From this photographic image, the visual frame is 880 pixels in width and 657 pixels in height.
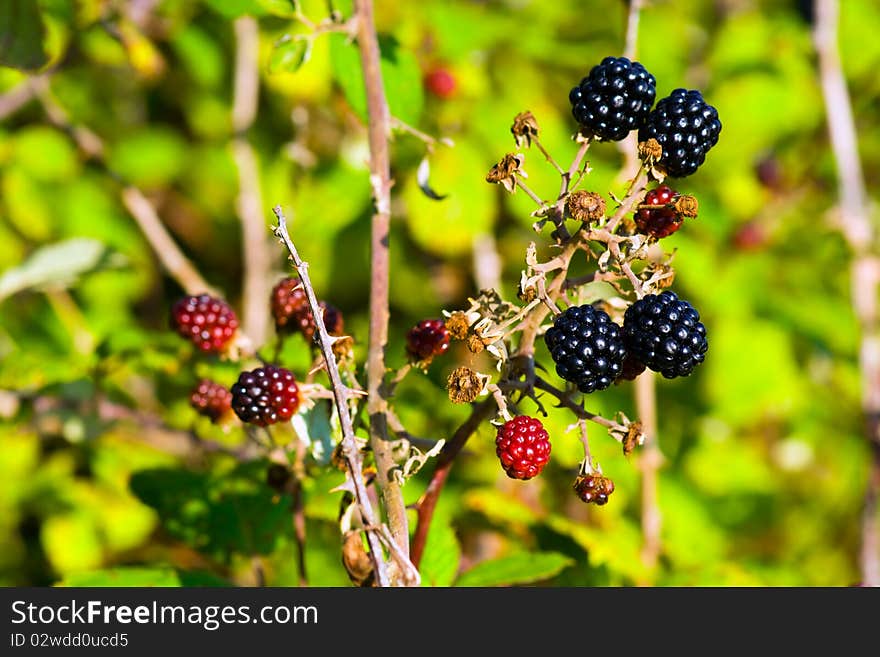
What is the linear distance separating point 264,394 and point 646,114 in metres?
0.87

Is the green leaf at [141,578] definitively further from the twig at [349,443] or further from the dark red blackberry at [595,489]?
the dark red blackberry at [595,489]

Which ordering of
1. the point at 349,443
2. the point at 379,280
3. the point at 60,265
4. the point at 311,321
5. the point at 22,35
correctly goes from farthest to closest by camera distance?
the point at 60,265 → the point at 22,35 → the point at 311,321 → the point at 379,280 → the point at 349,443

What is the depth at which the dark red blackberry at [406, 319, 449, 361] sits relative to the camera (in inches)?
67.1

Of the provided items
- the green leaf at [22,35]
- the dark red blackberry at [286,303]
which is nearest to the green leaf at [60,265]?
the green leaf at [22,35]

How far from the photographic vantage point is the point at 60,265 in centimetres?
289

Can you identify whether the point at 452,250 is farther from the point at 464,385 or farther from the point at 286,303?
the point at 464,385

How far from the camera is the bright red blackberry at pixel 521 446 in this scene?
1446mm

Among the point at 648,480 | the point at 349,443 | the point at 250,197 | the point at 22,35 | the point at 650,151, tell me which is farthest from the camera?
the point at 250,197

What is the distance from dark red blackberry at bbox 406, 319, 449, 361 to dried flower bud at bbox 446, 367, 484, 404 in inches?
9.8

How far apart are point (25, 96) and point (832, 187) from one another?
3.77 metres

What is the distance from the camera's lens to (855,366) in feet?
13.1

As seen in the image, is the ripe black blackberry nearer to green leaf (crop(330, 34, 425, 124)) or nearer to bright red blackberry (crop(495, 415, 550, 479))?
bright red blackberry (crop(495, 415, 550, 479))

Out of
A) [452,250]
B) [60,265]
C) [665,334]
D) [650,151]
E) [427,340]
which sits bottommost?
[665,334]

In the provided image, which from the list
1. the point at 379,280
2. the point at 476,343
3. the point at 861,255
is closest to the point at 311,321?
the point at 379,280
